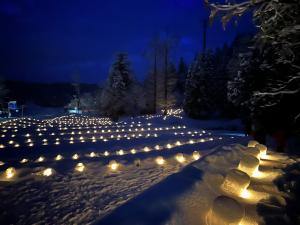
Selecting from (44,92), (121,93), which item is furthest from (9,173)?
(44,92)

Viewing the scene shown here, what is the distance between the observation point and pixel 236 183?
15.0 ft

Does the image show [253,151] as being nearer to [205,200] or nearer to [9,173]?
[205,200]

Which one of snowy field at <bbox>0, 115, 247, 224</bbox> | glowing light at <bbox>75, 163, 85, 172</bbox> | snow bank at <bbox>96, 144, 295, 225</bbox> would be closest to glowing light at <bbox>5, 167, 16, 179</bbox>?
snowy field at <bbox>0, 115, 247, 224</bbox>

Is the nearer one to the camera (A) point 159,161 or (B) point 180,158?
(A) point 159,161

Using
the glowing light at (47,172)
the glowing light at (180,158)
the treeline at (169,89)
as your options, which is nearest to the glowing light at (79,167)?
the glowing light at (47,172)

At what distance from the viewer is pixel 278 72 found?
888cm

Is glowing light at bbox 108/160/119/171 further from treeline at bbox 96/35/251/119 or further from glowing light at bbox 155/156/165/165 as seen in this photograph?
treeline at bbox 96/35/251/119

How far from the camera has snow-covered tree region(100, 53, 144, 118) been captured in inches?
1339

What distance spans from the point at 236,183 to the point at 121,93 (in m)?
30.5

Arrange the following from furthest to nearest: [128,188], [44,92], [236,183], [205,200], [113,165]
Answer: [44,92] < [113,165] < [128,188] < [236,183] < [205,200]

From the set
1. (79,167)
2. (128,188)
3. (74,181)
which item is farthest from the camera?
(79,167)

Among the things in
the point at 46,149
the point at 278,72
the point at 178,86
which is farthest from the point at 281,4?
the point at 178,86

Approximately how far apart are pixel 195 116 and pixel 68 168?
24.6 meters

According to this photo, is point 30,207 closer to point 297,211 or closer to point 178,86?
point 297,211
